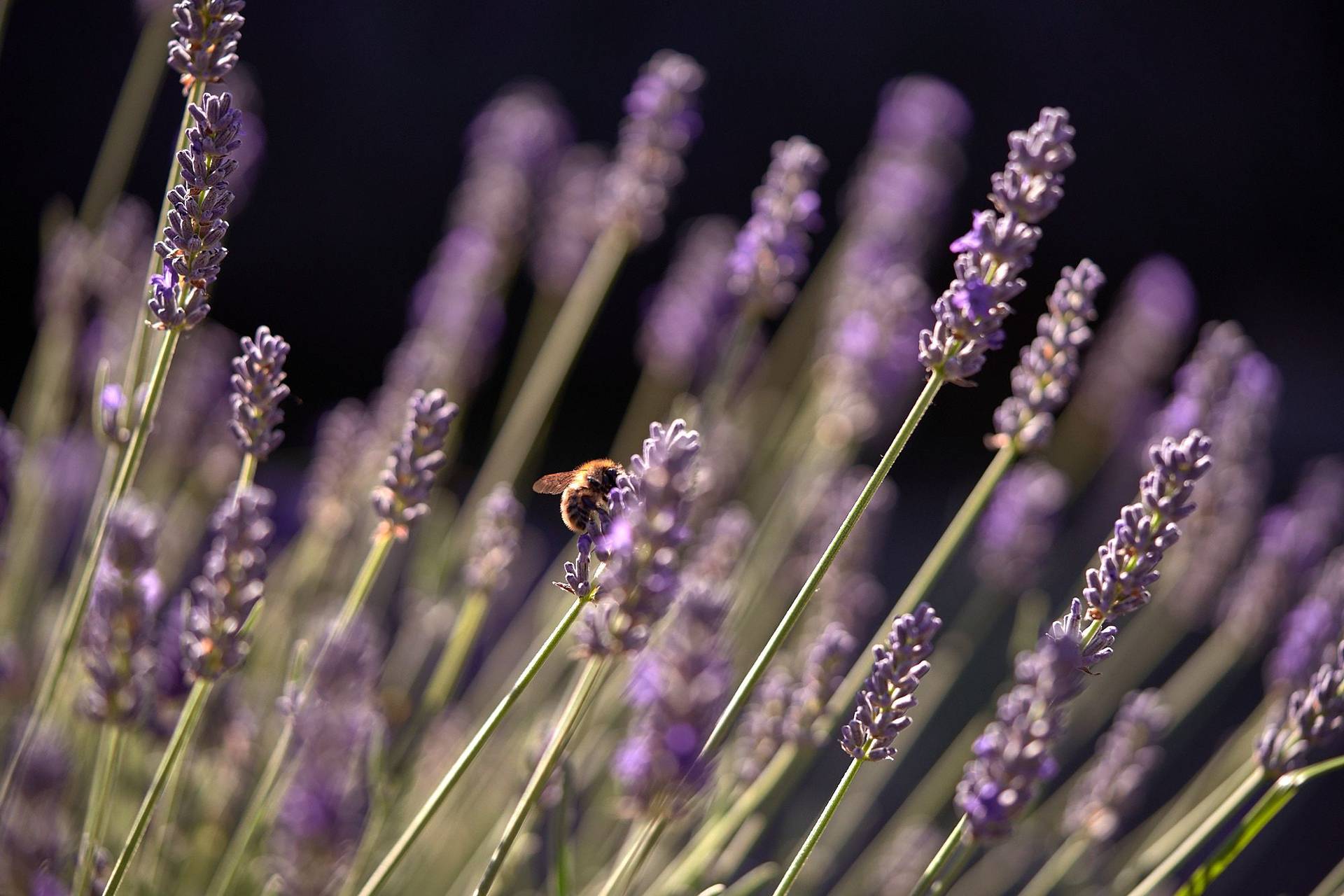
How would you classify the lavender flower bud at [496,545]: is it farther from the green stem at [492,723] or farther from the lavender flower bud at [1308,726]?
the lavender flower bud at [1308,726]

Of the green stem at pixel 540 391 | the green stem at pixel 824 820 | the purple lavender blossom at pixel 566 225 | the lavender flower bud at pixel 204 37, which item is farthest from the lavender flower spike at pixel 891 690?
the purple lavender blossom at pixel 566 225

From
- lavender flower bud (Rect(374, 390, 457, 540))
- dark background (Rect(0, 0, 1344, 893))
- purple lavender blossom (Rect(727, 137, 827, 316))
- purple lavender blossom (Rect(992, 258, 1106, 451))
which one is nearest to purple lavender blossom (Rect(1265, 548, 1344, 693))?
purple lavender blossom (Rect(992, 258, 1106, 451))

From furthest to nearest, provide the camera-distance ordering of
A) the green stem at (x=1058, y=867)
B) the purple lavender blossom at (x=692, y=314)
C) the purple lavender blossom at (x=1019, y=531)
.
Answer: the purple lavender blossom at (x=692, y=314), the purple lavender blossom at (x=1019, y=531), the green stem at (x=1058, y=867)

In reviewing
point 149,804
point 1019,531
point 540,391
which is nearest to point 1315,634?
point 1019,531

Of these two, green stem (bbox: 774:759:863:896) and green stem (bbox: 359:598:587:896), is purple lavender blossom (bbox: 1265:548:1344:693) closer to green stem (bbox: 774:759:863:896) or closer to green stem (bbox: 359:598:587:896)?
green stem (bbox: 774:759:863:896)

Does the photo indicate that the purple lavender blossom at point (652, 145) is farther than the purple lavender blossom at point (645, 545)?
Yes

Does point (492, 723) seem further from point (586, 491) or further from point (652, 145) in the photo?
point (652, 145)
